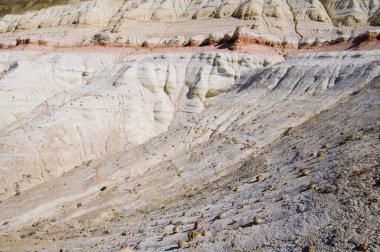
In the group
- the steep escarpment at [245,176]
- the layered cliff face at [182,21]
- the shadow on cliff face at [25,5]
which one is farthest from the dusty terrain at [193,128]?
the shadow on cliff face at [25,5]

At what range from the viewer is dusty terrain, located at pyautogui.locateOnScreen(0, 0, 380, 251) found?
464 inches

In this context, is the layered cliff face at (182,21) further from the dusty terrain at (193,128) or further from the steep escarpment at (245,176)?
the steep escarpment at (245,176)

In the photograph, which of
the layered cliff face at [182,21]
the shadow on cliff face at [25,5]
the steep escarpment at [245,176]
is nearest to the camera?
the steep escarpment at [245,176]

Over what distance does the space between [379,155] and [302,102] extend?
11555 mm

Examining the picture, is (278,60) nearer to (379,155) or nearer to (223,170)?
(223,170)

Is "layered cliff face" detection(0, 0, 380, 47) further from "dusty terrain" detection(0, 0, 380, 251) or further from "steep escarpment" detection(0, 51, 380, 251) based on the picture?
"steep escarpment" detection(0, 51, 380, 251)

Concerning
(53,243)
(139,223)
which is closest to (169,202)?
(139,223)

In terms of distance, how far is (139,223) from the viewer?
48.8ft

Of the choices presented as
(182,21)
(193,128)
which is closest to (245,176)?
(193,128)

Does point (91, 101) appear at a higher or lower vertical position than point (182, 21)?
lower

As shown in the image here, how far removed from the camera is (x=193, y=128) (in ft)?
84.1

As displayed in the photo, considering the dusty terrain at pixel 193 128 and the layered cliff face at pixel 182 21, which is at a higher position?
the layered cliff face at pixel 182 21

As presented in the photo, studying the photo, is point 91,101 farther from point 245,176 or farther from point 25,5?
point 25,5

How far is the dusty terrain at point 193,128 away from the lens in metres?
11.8
